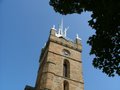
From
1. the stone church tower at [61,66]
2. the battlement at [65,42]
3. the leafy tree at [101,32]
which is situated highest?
the battlement at [65,42]

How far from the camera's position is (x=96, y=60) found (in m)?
9.34

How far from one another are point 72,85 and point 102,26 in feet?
57.3

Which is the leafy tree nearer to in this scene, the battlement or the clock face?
the clock face

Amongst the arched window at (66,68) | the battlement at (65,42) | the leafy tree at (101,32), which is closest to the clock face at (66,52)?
the battlement at (65,42)

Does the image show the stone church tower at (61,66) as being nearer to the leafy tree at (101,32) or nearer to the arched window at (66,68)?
the arched window at (66,68)

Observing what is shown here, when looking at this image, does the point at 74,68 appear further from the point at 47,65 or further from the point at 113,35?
the point at 113,35

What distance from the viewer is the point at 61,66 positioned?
88.6 feet

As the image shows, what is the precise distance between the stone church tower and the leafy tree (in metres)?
14.4

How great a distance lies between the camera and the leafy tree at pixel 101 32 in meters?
8.64

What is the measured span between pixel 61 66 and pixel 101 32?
18231 millimetres

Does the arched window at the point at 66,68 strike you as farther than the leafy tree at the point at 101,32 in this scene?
Yes

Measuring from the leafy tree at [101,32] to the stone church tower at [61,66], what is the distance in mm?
14361

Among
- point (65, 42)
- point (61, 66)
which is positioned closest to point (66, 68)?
point (61, 66)

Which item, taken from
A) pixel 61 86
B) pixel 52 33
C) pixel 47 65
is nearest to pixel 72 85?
pixel 61 86
